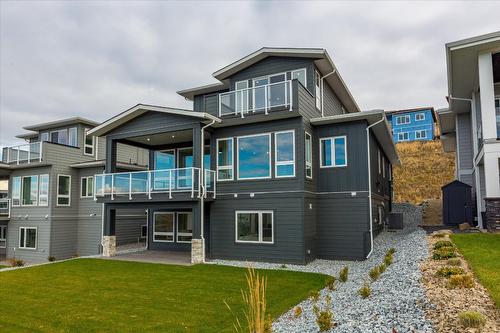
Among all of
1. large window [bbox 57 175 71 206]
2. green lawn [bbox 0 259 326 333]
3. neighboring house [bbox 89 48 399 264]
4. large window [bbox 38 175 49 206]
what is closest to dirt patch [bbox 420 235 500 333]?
green lawn [bbox 0 259 326 333]

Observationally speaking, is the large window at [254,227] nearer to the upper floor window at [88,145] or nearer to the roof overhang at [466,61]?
the roof overhang at [466,61]

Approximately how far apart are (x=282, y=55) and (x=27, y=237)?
1946 cm

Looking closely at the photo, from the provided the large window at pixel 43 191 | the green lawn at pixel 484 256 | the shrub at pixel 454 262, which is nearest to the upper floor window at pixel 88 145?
the large window at pixel 43 191

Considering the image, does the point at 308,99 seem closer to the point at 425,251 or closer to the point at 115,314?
the point at 425,251

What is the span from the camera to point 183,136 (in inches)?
650

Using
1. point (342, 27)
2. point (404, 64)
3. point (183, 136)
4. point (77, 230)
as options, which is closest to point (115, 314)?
point (183, 136)

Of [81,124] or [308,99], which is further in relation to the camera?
[81,124]

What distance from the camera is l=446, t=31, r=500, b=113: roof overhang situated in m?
12.5

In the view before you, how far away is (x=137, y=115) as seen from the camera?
1570 centimetres

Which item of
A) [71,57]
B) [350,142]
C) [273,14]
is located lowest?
[350,142]

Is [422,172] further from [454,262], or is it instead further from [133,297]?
[133,297]

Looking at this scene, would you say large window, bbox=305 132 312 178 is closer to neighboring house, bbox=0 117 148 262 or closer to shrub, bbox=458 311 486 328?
shrub, bbox=458 311 486 328

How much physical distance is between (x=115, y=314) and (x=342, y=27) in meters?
14.7

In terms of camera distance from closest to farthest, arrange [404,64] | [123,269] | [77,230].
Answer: [123,269]
[77,230]
[404,64]
